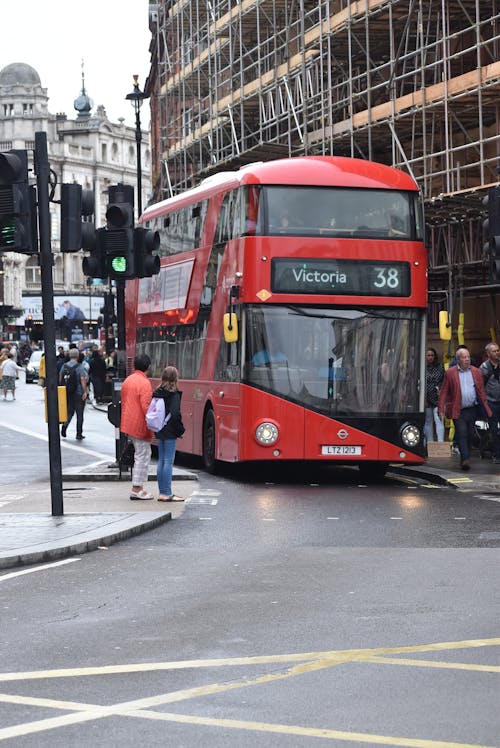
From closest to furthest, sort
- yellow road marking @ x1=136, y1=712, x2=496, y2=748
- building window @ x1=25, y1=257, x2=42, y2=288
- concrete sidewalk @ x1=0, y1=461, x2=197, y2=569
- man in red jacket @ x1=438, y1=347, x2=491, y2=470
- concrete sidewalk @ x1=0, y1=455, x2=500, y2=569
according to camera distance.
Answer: yellow road marking @ x1=136, y1=712, x2=496, y2=748, concrete sidewalk @ x1=0, y1=461, x2=197, y2=569, concrete sidewalk @ x1=0, y1=455, x2=500, y2=569, man in red jacket @ x1=438, y1=347, x2=491, y2=470, building window @ x1=25, y1=257, x2=42, y2=288

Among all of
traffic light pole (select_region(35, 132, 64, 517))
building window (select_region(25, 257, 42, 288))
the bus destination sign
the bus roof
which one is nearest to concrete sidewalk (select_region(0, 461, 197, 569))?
traffic light pole (select_region(35, 132, 64, 517))

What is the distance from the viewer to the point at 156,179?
72.6 metres

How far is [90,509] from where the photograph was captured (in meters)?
15.9

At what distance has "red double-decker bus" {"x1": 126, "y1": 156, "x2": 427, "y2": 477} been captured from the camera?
19.7 m

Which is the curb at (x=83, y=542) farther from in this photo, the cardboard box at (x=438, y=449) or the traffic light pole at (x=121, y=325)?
the cardboard box at (x=438, y=449)

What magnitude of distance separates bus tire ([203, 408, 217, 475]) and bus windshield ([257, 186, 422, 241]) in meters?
3.06

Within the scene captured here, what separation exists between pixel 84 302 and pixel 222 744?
150 m

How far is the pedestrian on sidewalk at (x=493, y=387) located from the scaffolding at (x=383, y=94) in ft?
9.36

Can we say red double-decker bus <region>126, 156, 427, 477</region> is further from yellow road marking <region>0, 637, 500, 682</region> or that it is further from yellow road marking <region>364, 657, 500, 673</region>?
yellow road marking <region>364, 657, 500, 673</region>

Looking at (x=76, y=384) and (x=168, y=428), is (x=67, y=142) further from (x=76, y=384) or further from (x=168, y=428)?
(x=168, y=428)

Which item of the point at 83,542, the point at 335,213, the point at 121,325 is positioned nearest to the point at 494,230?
the point at 335,213

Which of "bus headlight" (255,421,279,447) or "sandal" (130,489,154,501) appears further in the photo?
"bus headlight" (255,421,279,447)

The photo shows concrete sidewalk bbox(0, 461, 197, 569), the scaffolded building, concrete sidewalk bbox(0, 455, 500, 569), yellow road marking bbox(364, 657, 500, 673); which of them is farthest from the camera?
the scaffolded building

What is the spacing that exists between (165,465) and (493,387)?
7148 mm
